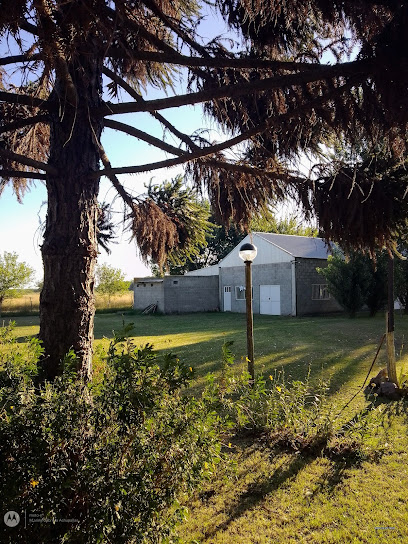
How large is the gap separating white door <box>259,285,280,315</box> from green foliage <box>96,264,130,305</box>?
1415 cm

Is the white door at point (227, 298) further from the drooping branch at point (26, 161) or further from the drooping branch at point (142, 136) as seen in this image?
the drooping branch at point (26, 161)

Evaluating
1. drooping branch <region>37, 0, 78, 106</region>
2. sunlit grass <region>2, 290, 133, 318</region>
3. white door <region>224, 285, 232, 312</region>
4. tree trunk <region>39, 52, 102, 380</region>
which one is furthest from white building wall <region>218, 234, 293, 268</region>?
drooping branch <region>37, 0, 78, 106</region>

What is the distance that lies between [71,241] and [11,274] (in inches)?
1072

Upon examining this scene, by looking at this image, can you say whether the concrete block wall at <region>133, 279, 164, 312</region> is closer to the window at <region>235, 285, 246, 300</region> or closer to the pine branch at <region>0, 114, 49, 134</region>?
the window at <region>235, 285, 246, 300</region>

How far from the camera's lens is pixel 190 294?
28.0m

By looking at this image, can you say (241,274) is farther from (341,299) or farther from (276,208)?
(276,208)

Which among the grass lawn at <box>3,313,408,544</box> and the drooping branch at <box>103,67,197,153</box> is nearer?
the grass lawn at <box>3,313,408,544</box>

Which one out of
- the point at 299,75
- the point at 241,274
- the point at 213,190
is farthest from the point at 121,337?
the point at 241,274

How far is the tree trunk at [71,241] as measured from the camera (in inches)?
144

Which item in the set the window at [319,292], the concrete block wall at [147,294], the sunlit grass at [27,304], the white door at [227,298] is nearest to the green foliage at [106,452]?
the window at [319,292]

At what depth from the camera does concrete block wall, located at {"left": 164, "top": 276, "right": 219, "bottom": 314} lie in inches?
1072

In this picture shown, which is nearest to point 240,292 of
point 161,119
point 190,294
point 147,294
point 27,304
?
point 190,294

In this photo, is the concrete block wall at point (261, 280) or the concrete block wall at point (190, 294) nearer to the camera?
the concrete block wall at point (261, 280)

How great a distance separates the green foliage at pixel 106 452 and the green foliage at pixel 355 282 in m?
17.6
